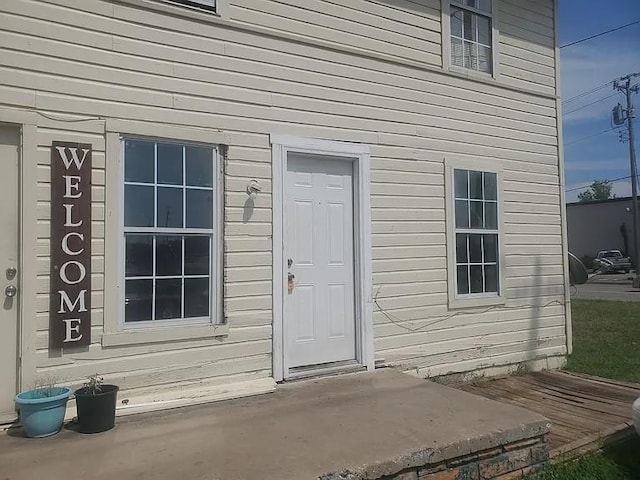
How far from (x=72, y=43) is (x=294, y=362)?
309 cm

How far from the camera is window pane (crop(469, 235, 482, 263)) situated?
6168mm

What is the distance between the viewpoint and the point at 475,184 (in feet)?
20.5

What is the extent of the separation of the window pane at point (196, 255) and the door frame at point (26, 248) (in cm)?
108

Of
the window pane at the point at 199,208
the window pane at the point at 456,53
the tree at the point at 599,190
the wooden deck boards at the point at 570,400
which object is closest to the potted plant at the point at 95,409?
the window pane at the point at 199,208

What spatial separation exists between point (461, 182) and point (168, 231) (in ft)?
11.0

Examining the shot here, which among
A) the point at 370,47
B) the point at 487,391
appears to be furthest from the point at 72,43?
the point at 487,391

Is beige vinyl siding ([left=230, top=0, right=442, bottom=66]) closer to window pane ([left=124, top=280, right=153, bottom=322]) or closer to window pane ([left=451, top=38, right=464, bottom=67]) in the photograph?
window pane ([left=451, top=38, right=464, bottom=67])

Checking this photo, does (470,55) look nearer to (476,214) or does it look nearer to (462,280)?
(476,214)

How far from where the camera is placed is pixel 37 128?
151 inches

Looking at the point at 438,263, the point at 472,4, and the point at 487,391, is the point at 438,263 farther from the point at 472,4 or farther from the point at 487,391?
the point at 472,4

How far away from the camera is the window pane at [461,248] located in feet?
19.8

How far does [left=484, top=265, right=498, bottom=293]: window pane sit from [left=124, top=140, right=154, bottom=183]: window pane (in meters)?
3.91

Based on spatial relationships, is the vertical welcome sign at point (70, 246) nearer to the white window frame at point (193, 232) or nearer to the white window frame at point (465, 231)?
the white window frame at point (193, 232)

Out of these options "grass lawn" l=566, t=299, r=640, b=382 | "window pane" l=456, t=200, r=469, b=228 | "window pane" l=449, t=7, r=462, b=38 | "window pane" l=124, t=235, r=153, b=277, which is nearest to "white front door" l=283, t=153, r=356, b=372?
"window pane" l=124, t=235, r=153, b=277
